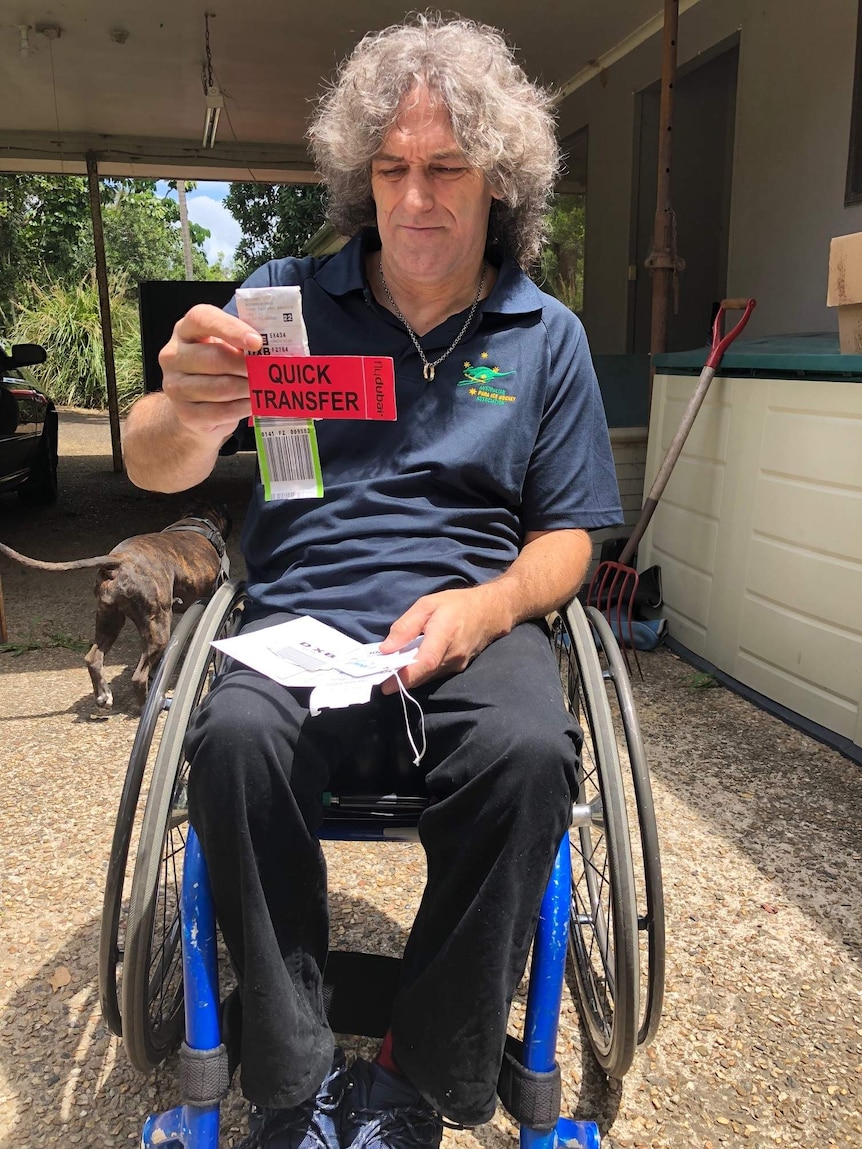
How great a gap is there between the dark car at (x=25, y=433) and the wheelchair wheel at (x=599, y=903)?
6.04m

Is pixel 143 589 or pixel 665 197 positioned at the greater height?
pixel 665 197

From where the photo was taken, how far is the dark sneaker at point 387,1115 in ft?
4.70

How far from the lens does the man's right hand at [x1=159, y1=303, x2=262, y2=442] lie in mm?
1501

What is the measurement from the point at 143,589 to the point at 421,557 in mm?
2080

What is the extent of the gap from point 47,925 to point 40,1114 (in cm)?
63

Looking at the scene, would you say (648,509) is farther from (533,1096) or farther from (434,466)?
(533,1096)

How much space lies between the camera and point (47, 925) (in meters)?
2.25

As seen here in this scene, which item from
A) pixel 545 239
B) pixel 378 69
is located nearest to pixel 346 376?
pixel 378 69

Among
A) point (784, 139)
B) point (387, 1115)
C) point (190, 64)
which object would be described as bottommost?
point (387, 1115)

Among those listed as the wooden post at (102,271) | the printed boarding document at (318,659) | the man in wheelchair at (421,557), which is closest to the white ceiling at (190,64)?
the wooden post at (102,271)

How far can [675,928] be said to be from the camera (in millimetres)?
2244

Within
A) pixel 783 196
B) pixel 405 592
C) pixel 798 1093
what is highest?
pixel 783 196

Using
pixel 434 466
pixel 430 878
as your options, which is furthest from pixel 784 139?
pixel 430 878

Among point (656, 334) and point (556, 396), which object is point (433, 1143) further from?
point (656, 334)
